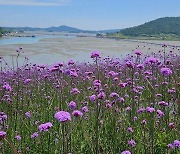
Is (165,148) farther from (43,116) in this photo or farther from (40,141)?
(43,116)

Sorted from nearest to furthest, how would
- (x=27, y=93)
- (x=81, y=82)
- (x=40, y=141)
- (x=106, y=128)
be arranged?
(x=40, y=141) < (x=106, y=128) < (x=27, y=93) < (x=81, y=82)

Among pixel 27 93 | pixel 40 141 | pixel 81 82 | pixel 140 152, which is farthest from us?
pixel 81 82

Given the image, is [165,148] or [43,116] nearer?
[165,148]

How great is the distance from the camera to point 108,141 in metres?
5.77

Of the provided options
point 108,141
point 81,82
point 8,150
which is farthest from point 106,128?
point 81,82

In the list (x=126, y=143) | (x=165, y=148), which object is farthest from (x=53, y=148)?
(x=165, y=148)

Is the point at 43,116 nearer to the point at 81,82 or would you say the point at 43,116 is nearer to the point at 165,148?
the point at 165,148

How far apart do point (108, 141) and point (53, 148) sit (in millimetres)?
969

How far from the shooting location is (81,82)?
10.8 meters

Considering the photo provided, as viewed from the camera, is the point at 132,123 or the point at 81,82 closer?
the point at 132,123

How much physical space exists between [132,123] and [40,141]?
153cm

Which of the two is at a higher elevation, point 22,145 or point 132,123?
point 132,123

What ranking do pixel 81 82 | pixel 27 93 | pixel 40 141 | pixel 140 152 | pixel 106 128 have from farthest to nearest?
pixel 81 82, pixel 27 93, pixel 106 128, pixel 40 141, pixel 140 152

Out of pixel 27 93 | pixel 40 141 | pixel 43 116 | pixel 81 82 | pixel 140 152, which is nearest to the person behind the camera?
pixel 140 152
